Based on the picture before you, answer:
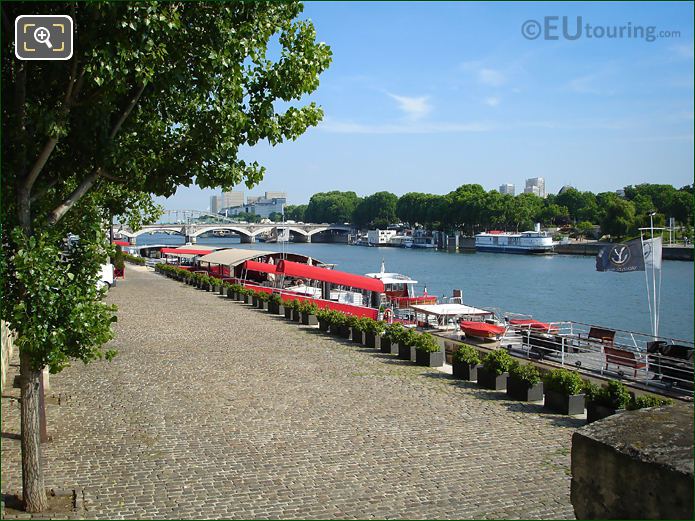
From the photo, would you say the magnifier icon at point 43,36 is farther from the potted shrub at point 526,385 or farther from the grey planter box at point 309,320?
the grey planter box at point 309,320

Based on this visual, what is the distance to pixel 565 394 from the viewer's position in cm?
1198

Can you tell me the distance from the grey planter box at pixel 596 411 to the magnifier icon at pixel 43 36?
9.52 meters

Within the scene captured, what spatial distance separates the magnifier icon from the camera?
666cm

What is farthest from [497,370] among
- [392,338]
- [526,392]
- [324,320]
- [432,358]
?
[324,320]

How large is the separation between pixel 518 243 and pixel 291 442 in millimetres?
100437

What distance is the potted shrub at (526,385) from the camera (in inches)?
504

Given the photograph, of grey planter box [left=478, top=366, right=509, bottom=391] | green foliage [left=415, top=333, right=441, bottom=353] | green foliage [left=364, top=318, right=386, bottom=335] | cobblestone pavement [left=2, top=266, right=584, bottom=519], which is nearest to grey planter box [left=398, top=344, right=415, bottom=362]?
green foliage [left=415, top=333, right=441, bottom=353]

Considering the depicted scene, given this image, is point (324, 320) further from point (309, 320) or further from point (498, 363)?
point (498, 363)

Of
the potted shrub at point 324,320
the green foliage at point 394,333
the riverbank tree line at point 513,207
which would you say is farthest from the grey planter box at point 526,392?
the riverbank tree line at point 513,207

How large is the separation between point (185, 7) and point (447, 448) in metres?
6.69

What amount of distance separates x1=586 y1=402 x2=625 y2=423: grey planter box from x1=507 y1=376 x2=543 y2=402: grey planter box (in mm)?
1305

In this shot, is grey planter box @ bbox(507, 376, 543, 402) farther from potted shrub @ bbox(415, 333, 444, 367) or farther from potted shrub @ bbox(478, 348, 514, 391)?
potted shrub @ bbox(415, 333, 444, 367)

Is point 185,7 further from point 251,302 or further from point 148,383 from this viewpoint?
point 251,302

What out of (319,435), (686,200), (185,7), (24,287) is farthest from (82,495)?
(686,200)
